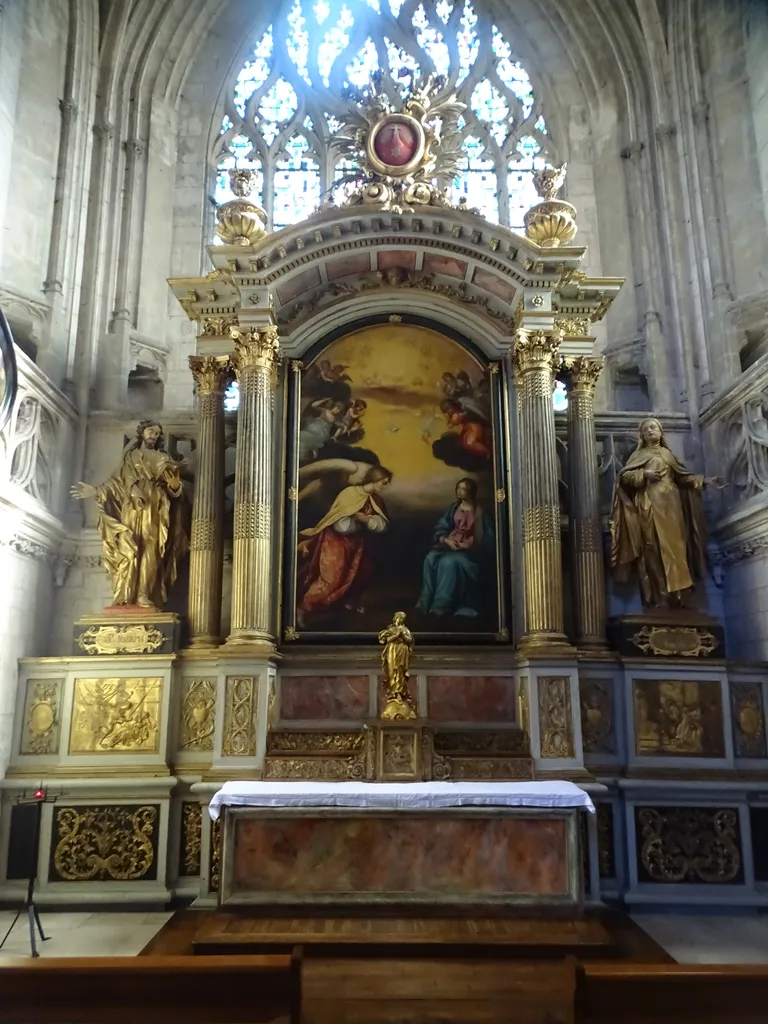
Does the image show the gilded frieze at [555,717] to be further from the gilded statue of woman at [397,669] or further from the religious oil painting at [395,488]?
the gilded statue of woman at [397,669]

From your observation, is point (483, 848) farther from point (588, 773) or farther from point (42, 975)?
point (42, 975)

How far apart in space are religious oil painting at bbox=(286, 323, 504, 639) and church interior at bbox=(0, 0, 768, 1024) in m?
0.04

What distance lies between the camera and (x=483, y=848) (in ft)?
22.8

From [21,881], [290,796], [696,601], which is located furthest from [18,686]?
[696,601]

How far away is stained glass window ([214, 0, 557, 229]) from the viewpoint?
42.3 feet

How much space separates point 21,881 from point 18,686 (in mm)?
1761

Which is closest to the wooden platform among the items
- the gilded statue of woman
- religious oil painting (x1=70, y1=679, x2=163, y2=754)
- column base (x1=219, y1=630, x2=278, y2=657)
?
the gilded statue of woman

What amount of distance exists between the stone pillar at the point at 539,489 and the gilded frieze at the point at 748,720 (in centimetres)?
184

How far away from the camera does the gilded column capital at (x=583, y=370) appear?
9.59 metres

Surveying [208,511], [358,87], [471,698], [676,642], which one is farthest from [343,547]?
[358,87]

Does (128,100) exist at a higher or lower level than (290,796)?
higher

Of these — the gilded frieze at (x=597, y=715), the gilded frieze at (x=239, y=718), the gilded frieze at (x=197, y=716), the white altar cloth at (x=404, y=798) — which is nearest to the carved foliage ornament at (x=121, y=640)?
the gilded frieze at (x=197, y=716)

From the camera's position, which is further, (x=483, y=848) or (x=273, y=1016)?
(x=483, y=848)

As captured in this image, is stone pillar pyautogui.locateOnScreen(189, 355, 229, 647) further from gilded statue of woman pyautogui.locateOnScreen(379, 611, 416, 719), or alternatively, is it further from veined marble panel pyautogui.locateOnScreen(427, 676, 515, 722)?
veined marble panel pyautogui.locateOnScreen(427, 676, 515, 722)
